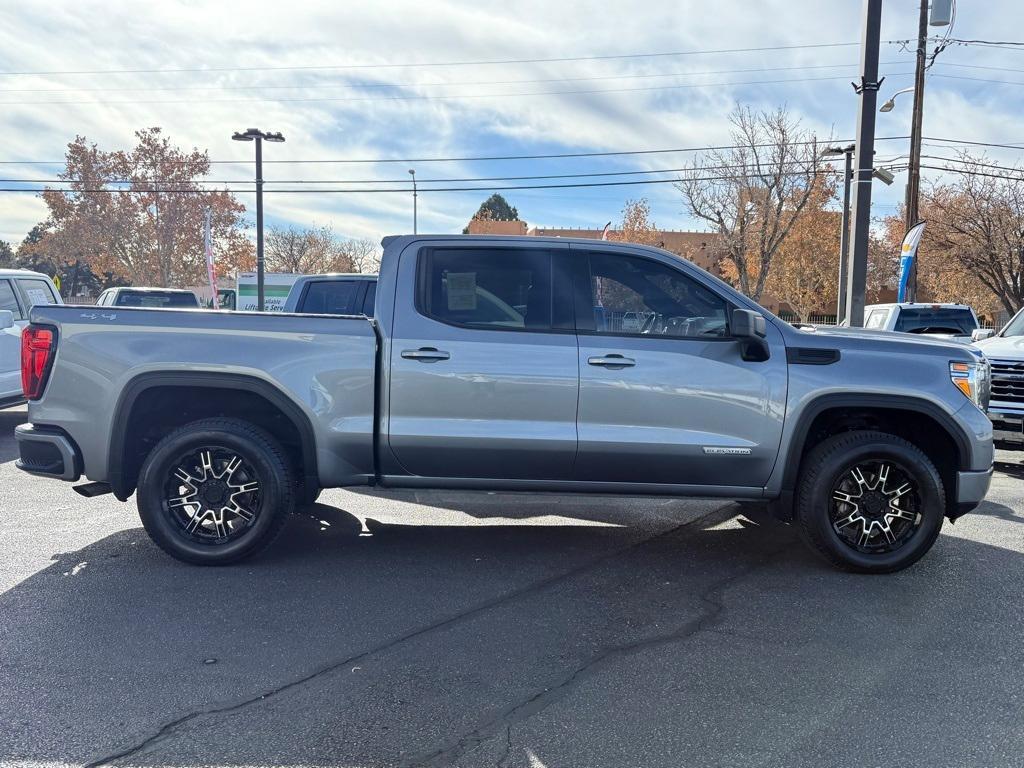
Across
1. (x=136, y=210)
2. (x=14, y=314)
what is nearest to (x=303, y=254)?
(x=136, y=210)

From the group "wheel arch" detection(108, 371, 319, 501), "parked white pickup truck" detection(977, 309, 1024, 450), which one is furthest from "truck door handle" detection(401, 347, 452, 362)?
"parked white pickup truck" detection(977, 309, 1024, 450)

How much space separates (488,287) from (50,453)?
9.63ft

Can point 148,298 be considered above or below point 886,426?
above

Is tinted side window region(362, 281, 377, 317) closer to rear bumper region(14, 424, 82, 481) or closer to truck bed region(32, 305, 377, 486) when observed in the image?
truck bed region(32, 305, 377, 486)

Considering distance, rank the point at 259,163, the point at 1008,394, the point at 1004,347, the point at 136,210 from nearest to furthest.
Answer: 1. the point at 1008,394
2. the point at 1004,347
3. the point at 259,163
4. the point at 136,210

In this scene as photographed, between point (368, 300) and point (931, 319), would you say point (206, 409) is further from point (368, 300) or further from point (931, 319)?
point (931, 319)

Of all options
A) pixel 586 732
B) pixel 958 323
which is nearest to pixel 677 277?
pixel 586 732

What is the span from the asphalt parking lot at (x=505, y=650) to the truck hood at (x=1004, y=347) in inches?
120

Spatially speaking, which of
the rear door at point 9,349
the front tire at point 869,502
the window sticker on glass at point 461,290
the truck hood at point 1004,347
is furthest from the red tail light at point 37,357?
the truck hood at point 1004,347

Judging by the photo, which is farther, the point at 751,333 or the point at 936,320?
the point at 936,320

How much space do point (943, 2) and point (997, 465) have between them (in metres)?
11.7

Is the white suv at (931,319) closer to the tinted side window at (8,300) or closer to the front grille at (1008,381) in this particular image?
the front grille at (1008,381)

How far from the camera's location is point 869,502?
474 cm

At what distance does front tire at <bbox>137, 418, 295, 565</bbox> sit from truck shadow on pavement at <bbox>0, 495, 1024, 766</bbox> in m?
0.20
